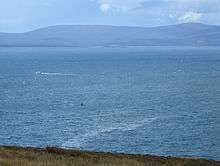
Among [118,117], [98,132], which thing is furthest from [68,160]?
[118,117]

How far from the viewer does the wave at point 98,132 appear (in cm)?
5803

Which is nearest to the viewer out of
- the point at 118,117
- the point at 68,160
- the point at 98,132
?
the point at 68,160

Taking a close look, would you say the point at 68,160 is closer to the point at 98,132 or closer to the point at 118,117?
the point at 98,132

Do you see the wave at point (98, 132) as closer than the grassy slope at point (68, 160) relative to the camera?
No

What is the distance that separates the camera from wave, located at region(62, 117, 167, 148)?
5803 cm

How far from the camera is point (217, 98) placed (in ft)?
318

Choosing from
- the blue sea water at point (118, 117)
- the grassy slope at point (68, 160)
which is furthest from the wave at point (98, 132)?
the grassy slope at point (68, 160)

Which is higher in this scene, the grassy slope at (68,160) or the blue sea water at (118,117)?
the grassy slope at (68,160)

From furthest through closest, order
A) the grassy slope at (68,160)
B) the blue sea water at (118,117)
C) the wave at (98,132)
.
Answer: the blue sea water at (118,117), the wave at (98,132), the grassy slope at (68,160)

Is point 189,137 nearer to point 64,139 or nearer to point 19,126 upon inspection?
point 64,139

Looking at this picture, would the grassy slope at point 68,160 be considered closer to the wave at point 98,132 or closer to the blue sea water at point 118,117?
the blue sea water at point 118,117

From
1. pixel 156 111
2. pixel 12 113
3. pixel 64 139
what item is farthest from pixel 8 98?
pixel 64 139

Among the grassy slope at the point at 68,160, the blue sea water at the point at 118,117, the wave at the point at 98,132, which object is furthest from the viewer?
the blue sea water at the point at 118,117

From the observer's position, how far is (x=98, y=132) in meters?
65.3
